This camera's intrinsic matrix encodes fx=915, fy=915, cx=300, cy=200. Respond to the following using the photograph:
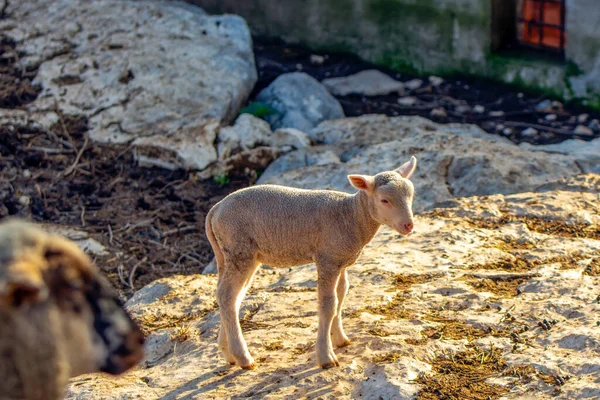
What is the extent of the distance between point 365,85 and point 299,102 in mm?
1633

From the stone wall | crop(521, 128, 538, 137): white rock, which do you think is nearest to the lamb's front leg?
crop(521, 128, 538, 137): white rock

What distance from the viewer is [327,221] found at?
6.02 metres

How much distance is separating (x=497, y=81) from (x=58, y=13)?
276 inches

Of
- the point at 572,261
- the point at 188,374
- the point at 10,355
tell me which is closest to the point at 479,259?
the point at 572,261

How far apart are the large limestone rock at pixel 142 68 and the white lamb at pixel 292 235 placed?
217 inches

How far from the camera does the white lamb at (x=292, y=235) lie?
19.5 ft

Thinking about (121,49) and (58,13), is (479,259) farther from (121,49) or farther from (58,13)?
(58,13)

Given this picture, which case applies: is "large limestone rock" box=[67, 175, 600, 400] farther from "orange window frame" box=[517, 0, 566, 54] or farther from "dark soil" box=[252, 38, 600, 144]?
"orange window frame" box=[517, 0, 566, 54]

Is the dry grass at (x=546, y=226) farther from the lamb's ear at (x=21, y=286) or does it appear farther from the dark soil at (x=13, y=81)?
the dark soil at (x=13, y=81)

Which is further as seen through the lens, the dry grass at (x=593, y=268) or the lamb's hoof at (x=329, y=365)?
the dry grass at (x=593, y=268)

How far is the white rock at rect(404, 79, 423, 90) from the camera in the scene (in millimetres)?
14297

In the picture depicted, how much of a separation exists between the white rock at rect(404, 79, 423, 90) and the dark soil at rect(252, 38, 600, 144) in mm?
90

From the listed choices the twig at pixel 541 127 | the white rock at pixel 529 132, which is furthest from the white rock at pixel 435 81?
the white rock at pixel 529 132

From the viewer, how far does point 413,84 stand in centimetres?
1434
